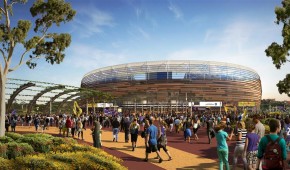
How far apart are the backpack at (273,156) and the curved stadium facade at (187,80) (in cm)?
10126

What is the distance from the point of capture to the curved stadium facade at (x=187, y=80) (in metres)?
112

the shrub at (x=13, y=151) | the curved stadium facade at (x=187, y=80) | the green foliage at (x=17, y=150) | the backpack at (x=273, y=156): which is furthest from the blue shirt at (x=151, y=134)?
the curved stadium facade at (x=187, y=80)

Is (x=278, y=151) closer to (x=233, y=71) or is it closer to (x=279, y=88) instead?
(x=279, y=88)

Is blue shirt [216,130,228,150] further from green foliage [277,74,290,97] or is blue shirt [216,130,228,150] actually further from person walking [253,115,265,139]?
green foliage [277,74,290,97]

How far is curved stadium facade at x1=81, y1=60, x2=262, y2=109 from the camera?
367 ft

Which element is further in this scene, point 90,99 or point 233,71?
point 233,71

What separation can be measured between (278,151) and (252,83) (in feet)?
414

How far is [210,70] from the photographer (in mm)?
116375

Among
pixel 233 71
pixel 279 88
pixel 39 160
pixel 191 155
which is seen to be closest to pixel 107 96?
pixel 279 88

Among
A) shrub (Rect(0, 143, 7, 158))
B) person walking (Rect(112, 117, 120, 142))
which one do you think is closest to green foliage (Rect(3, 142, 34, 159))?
shrub (Rect(0, 143, 7, 158))

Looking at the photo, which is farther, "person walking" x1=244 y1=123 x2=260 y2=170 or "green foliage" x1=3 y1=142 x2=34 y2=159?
"green foliage" x1=3 y1=142 x2=34 y2=159

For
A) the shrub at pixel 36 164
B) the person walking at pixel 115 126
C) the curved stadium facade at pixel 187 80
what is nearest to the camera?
the shrub at pixel 36 164

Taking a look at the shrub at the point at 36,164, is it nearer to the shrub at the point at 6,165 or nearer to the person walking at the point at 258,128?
the shrub at the point at 6,165

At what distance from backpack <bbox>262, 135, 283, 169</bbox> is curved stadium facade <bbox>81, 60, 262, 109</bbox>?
101 m
